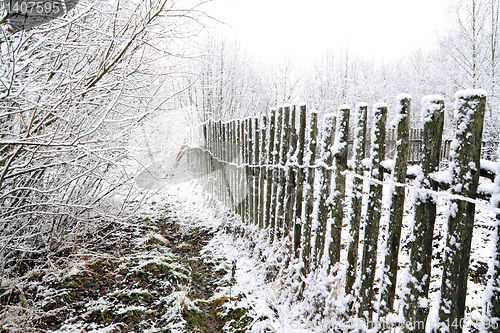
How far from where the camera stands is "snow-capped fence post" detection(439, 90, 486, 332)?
1.50 metres

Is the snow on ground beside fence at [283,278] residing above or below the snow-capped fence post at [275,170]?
below

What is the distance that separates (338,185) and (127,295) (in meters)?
2.51

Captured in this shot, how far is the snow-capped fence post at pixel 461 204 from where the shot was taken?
58.9 inches

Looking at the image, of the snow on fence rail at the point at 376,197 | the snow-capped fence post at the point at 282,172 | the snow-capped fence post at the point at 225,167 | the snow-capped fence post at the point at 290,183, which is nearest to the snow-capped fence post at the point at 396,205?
the snow on fence rail at the point at 376,197

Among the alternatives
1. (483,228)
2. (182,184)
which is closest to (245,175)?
(483,228)

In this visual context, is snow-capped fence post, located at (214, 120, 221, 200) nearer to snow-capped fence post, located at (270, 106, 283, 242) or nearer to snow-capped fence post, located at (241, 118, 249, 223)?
snow-capped fence post, located at (241, 118, 249, 223)

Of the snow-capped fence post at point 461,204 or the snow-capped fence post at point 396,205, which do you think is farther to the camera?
the snow-capped fence post at point 396,205

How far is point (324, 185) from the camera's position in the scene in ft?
9.05

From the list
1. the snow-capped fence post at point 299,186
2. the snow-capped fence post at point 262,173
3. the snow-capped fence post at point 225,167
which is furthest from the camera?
the snow-capped fence post at point 225,167

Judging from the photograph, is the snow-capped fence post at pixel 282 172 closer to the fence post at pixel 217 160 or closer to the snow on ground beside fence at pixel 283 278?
the snow on ground beside fence at pixel 283 278

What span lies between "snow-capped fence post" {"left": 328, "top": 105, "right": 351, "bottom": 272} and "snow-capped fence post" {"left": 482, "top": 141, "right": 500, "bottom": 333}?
119cm

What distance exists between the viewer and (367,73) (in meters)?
29.2

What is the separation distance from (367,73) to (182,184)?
2543 centimetres

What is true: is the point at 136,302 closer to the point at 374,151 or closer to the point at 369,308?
the point at 369,308
